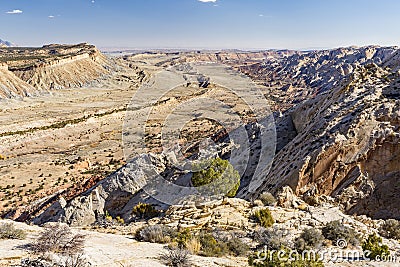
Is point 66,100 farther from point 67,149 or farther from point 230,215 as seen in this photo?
point 230,215

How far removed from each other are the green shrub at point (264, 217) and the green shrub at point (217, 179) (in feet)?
9.20

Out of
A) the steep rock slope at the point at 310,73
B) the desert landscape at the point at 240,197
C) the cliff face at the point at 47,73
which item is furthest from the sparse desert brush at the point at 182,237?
the cliff face at the point at 47,73

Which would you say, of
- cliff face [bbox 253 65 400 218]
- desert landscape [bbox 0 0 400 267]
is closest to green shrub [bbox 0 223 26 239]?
desert landscape [bbox 0 0 400 267]

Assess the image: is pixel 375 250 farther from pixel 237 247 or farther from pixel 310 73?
pixel 310 73

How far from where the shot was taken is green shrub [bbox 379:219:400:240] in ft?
33.2

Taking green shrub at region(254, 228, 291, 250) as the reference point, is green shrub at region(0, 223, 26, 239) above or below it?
above

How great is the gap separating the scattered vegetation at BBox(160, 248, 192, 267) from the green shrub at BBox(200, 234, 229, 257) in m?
0.80

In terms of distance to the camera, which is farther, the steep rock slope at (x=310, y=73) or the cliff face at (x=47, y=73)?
the steep rock slope at (x=310, y=73)

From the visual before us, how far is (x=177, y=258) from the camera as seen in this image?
7.26m

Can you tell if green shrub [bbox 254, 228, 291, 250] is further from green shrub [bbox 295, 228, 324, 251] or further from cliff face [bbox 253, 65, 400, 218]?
cliff face [bbox 253, 65, 400, 218]

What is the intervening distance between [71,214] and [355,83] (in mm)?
17079

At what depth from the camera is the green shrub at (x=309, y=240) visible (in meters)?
8.78

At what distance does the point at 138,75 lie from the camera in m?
A: 126

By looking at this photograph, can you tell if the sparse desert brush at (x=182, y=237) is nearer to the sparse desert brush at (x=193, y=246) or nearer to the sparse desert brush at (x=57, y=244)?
the sparse desert brush at (x=193, y=246)
